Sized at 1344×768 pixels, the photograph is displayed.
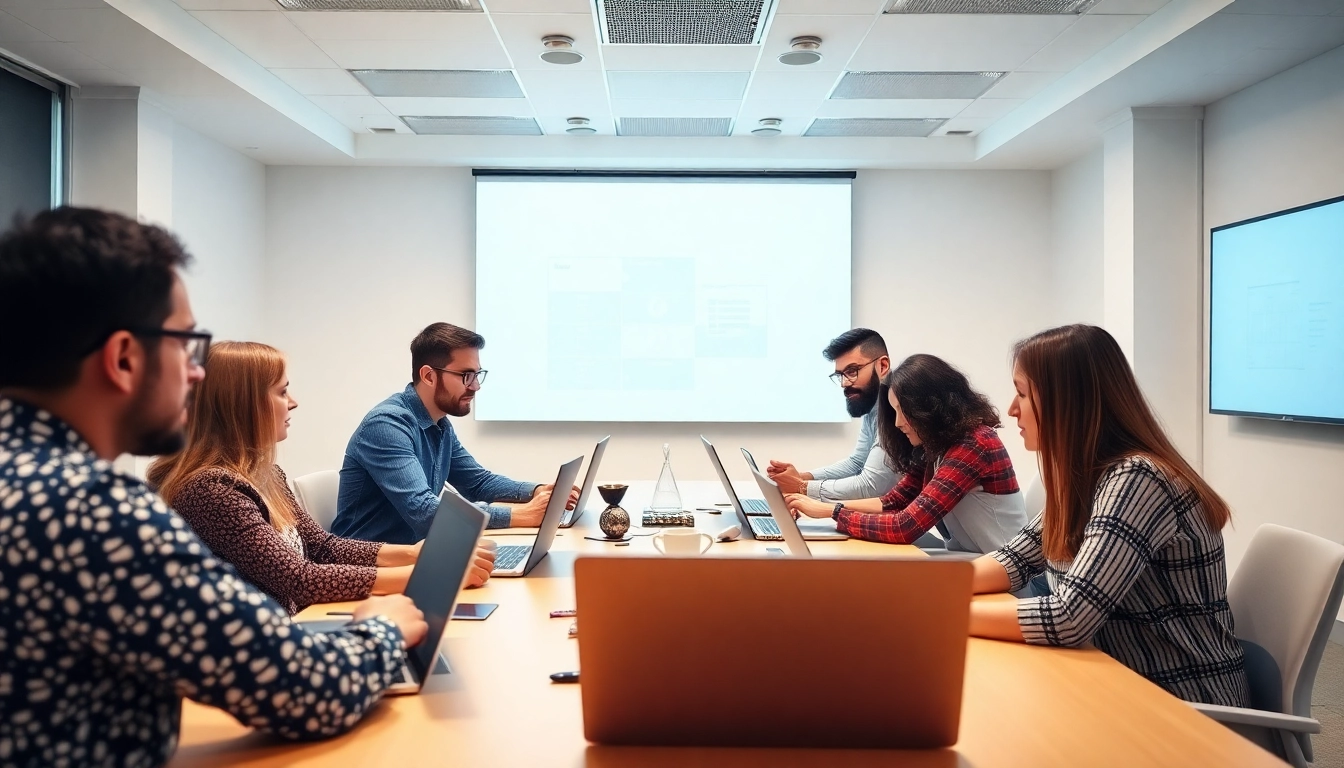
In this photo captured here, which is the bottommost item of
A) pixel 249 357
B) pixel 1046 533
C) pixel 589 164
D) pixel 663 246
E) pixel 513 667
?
pixel 513 667

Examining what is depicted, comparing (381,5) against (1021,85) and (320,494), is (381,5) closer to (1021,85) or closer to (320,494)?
(320,494)

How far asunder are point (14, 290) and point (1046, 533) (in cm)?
174

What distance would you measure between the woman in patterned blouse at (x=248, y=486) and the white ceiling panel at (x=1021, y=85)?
4.04 metres

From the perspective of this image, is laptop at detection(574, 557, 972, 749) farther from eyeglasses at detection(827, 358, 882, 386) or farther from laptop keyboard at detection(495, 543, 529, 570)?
eyeglasses at detection(827, 358, 882, 386)

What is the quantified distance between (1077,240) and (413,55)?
4.17 m

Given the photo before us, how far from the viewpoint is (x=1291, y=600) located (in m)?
1.83

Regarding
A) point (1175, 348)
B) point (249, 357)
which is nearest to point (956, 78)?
point (1175, 348)

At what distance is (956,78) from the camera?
4871 mm

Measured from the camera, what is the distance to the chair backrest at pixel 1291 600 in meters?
1.75

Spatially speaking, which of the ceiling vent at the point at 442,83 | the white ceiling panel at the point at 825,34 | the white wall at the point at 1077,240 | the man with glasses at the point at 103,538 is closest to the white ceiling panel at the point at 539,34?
the ceiling vent at the point at 442,83

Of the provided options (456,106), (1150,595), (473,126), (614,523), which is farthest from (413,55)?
(1150,595)

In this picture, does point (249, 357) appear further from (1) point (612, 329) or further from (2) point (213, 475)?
(1) point (612, 329)

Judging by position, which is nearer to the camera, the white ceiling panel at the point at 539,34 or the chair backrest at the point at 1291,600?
the chair backrest at the point at 1291,600

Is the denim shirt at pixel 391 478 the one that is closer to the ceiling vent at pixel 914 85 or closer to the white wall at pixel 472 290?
the ceiling vent at pixel 914 85
